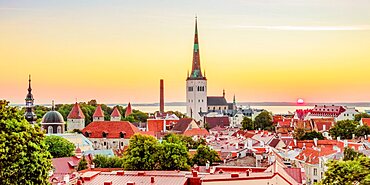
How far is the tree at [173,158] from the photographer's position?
37.1 metres

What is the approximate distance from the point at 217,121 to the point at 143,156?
A: 257 ft

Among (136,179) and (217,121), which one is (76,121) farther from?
(136,179)

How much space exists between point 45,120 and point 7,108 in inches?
1921

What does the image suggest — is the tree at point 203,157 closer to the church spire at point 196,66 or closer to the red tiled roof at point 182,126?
the red tiled roof at point 182,126

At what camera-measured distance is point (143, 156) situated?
3841 cm

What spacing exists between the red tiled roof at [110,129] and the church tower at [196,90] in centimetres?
5519

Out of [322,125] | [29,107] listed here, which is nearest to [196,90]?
[322,125]

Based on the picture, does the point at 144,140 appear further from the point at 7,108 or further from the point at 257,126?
the point at 257,126

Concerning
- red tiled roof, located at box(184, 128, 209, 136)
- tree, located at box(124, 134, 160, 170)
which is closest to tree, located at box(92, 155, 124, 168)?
tree, located at box(124, 134, 160, 170)

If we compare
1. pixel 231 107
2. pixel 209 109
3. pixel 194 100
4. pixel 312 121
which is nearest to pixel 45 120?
pixel 312 121

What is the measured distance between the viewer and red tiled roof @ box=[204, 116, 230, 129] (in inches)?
4496

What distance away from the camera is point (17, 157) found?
17906 millimetres

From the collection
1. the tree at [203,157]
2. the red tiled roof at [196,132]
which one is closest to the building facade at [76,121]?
the red tiled roof at [196,132]

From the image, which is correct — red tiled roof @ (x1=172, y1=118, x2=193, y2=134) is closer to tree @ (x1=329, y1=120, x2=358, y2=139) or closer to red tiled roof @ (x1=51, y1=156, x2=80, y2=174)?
tree @ (x1=329, y1=120, x2=358, y2=139)
